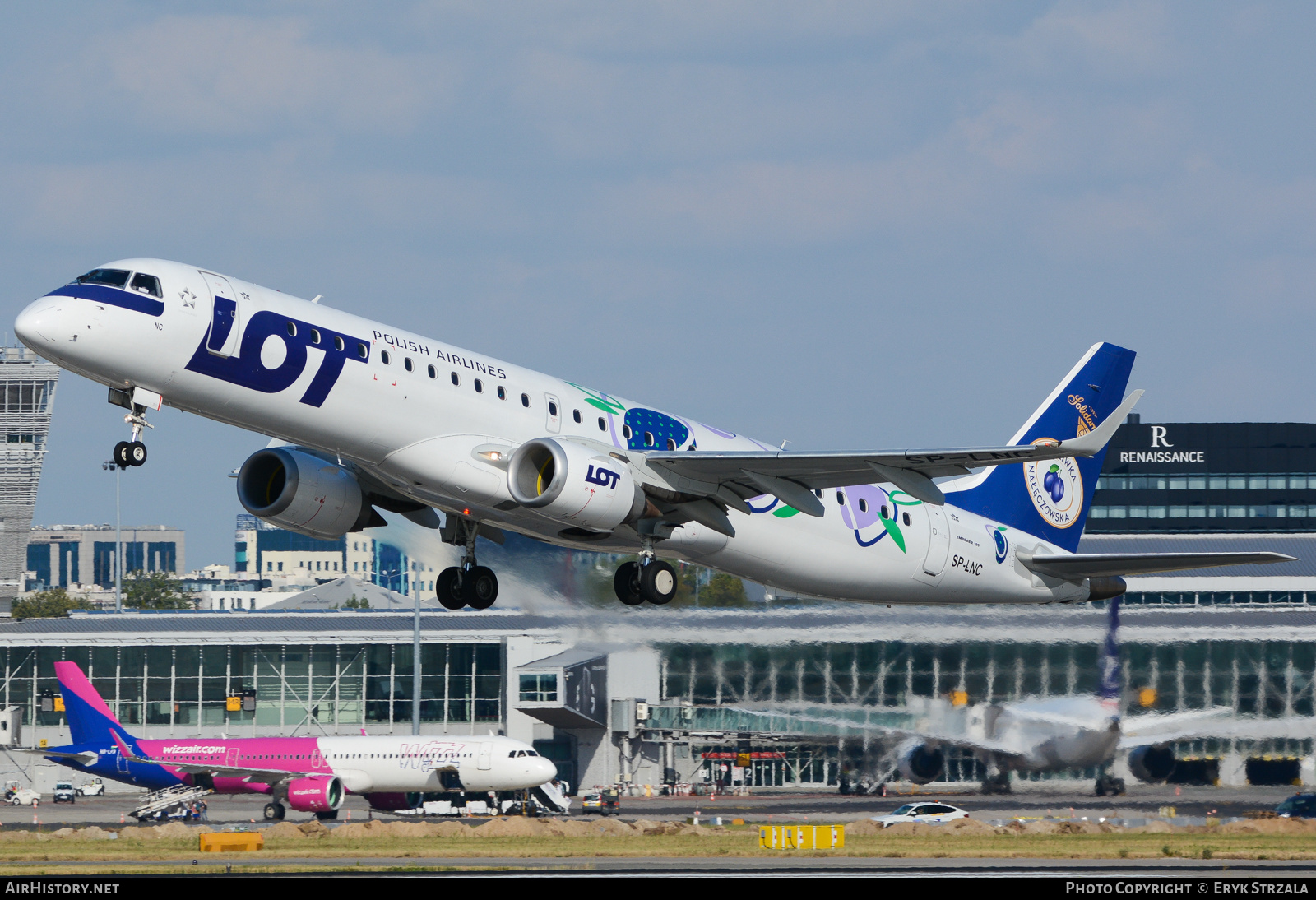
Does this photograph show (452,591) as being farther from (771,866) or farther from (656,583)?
(771,866)

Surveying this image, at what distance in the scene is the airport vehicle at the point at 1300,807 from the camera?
46531 mm

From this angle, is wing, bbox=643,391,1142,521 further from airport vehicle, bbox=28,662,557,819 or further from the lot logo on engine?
airport vehicle, bbox=28,662,557,819

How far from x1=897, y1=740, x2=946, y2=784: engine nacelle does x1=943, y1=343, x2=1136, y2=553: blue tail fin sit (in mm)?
9460

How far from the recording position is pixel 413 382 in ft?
100

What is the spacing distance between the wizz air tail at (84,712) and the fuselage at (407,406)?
2919 cm

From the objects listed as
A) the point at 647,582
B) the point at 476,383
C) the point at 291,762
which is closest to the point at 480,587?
the point at 647,582

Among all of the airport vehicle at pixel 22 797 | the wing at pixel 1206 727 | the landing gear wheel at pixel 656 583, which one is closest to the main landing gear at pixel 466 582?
the landing gear wheel at pixel 656 583

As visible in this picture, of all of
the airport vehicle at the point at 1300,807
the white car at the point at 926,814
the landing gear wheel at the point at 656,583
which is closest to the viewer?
the landing gear wheel at the point at 656,583

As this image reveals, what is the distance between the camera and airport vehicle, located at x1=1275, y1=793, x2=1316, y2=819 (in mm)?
46531

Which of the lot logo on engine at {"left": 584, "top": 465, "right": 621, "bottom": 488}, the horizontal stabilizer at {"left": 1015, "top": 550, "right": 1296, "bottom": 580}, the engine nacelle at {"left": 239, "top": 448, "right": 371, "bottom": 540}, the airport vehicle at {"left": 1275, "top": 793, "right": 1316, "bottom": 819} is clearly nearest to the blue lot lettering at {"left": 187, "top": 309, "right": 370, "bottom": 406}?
the lot logo on engine at {"left": 584, "top": 465, "right": 621, "bottom": 488}

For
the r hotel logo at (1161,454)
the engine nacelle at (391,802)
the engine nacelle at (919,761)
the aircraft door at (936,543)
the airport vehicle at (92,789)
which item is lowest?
the airport vehicle at (92,789)

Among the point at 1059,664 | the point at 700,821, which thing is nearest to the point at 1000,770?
the point at 1059,664

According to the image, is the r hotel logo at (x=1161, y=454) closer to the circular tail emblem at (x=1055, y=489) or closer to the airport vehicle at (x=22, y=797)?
the airport vehicle at (x=22, y=797)

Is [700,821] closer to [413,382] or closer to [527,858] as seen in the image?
[527,858]
